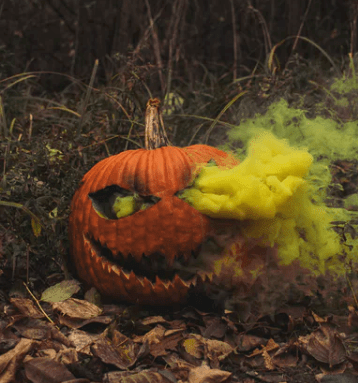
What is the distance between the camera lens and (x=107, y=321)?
67.9 inches

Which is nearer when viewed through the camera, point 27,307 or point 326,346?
point 326,346

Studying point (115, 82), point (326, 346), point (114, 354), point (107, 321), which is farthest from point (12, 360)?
point (115, 82)

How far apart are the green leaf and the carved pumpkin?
0.07 metres

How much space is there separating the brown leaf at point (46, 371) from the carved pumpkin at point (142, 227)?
47 centimetres

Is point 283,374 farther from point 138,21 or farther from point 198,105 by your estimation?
point 138,21

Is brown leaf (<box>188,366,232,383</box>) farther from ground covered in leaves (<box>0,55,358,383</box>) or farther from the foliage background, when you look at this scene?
the foliage background

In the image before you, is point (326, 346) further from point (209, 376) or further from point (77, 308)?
point (77, 308)

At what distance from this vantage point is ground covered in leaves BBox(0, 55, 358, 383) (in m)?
1.43

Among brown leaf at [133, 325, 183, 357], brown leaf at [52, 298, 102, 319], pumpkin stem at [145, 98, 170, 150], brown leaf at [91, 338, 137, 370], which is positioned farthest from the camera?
pumpkin stem at [145, 98, 170, 150]

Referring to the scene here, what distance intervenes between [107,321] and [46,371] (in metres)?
0.39

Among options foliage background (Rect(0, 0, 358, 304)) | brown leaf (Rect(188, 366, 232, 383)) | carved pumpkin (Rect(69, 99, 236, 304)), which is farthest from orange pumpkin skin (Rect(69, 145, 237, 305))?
brown leaf (Rect(188, 366, 232, 383))

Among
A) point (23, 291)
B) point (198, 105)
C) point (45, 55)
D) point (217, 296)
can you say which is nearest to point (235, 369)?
point (217, 296)

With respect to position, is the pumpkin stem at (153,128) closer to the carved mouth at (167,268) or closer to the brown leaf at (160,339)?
the carved mouth at (167,268)

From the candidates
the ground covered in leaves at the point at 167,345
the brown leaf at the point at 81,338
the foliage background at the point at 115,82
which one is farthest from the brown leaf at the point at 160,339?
the foliage background at the point at 115,82
